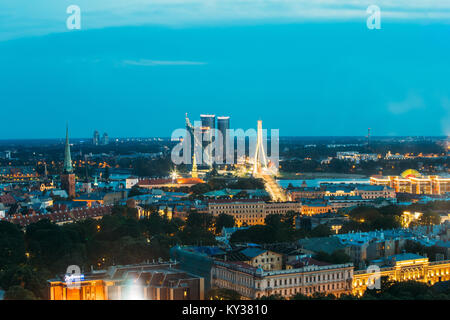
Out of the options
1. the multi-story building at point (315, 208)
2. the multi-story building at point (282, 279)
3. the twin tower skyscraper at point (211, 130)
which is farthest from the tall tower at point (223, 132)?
the multi-story building at point (282, 279)

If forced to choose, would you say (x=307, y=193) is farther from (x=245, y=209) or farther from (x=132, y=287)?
(x=132, y=287)

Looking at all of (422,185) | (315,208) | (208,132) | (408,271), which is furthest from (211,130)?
(408,271)

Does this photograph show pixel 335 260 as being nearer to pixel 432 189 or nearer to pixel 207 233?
pixel 207 233

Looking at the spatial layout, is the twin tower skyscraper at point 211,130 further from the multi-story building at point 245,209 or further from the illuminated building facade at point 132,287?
the illuminated building facade at point 132,287

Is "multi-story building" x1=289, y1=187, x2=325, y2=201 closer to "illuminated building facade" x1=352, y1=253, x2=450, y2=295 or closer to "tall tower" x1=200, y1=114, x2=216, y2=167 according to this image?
"illuminated building facade" x1=352, y1=253, x2=450, y2=295

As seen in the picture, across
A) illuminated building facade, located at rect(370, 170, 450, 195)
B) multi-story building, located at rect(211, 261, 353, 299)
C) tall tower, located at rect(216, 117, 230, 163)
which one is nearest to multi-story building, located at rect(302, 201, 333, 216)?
illuminated building facade, located at rect(370, 170, 450, 195)

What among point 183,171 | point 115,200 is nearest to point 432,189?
point 115,200
